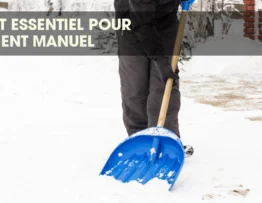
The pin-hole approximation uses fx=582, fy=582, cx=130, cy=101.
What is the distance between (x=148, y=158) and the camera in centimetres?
323

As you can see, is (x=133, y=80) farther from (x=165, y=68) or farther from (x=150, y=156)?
(x=150, y=156)

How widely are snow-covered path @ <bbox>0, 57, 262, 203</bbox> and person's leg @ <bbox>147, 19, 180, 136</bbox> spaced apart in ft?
0.98

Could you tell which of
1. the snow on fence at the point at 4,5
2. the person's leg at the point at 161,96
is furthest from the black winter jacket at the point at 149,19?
the snow on fence at the point at 4,5

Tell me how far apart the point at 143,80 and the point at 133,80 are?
0.20 ft

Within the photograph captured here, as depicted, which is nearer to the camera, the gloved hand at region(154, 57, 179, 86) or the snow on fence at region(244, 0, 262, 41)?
the gloved hand at region(154, 57, 179, 86)

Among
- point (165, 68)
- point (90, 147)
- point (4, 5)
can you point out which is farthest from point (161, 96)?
point (4, 5)

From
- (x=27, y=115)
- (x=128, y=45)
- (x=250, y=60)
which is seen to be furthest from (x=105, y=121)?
(x=250, y=60)

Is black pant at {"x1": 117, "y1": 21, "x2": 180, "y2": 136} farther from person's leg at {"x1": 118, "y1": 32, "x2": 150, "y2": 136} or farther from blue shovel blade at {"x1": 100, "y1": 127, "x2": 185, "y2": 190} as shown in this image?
blue shovel blade at {"x1": 100, "y1": 127, "x2": 185, "y2": 190}

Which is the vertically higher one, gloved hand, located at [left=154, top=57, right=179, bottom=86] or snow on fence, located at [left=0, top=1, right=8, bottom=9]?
gloved hand, located at [left=154, top=57, right=179, bottom=86]

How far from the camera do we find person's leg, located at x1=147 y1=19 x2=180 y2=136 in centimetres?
356

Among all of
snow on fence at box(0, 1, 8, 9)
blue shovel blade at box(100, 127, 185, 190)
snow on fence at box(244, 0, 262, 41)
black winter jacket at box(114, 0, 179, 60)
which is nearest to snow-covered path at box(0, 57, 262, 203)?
blue shovel blade at box(100, 127, 185, 190)

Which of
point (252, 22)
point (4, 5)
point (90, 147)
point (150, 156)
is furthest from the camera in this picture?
point (4, 5)

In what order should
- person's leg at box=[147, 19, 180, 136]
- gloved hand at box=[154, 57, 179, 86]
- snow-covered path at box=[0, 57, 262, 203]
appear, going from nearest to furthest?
snow-covered path at box=[0, 57, 262, 203]
gloved hand at box=[154, 57, 179, 86]
person's leg at box=[147, 19, 180, 136]

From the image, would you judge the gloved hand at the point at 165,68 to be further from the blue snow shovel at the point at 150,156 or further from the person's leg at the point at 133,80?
the person's leg at the point at 133,80
